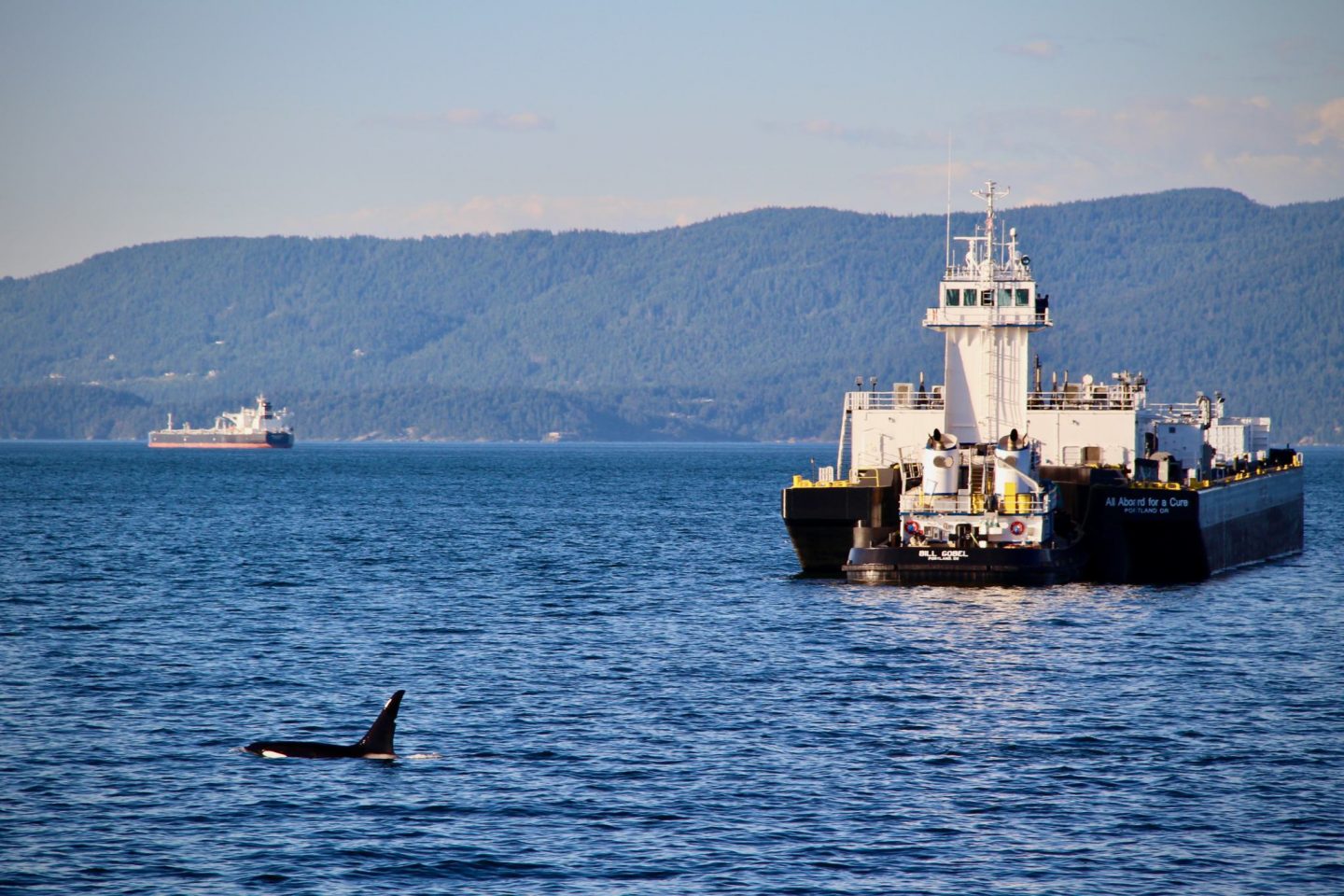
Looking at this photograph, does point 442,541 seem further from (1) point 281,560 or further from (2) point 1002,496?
(2) point 1002,496

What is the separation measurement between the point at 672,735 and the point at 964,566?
22.4m

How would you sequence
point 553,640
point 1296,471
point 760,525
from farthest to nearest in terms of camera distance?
point 760,525
point 1296,471
point 553,640

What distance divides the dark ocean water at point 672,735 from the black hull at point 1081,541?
1032 millimetres

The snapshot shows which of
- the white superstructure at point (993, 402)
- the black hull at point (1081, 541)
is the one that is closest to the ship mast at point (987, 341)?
the white superstructure at point (993, 402)

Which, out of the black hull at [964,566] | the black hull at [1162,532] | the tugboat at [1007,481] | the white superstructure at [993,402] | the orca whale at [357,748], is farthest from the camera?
the white superstructure at [993,402]

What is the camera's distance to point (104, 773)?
29.9m

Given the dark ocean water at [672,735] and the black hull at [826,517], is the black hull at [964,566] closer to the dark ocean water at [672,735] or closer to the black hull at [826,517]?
the dark ocean water at [672,735]

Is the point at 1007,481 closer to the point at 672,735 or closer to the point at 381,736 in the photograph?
the point at 672,735

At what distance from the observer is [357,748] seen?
103ft

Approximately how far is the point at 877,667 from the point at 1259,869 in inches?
701

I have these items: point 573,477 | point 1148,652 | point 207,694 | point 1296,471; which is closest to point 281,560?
point 207,694

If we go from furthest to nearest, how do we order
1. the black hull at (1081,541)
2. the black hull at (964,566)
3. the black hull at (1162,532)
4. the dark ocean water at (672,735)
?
the black hull at (1162,532), the black hull at (1081,541), the black hull at (964,566), the dark ocean water at (672,735)

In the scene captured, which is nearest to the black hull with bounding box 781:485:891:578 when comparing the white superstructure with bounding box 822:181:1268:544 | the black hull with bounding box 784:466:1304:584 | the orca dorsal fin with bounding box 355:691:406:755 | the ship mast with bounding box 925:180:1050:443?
the black hull with bounding box 784:466:1304:584

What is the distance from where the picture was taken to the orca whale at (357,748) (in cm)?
3116
